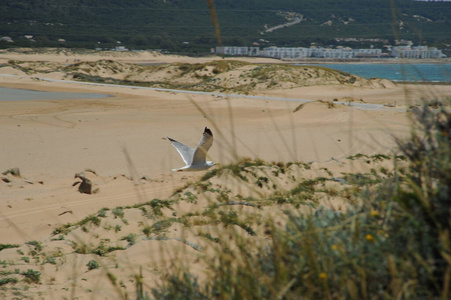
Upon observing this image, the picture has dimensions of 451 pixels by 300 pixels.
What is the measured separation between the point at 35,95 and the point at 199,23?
114766mm

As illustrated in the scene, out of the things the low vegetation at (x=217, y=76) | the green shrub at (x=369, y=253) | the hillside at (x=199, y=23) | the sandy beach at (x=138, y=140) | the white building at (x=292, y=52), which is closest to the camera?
the green shrub at (x=369, y=253)

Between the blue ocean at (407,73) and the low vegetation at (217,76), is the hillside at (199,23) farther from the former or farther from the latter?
the low vegetation at (217,76)

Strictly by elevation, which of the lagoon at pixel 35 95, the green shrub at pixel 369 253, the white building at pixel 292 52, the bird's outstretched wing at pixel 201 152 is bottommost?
the white building at pixel 292 52

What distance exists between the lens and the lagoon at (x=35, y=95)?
1047 inches

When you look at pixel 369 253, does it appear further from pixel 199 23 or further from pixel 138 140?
pixel 199 23

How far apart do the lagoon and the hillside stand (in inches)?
2290

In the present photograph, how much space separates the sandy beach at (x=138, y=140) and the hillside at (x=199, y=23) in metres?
68.2

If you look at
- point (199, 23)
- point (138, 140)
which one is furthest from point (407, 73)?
point (199, 23)

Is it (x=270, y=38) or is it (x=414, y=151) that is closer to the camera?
(x=414, y=151)

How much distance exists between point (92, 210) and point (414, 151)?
5935 mm

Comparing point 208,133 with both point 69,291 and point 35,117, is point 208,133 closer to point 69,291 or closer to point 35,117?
point 69,291

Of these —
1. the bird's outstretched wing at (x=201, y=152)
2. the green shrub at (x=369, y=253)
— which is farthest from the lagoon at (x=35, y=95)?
the green shrub at (x=369, y=253)

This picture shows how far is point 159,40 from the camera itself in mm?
108125

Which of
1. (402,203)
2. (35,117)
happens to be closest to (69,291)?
(402,203)
